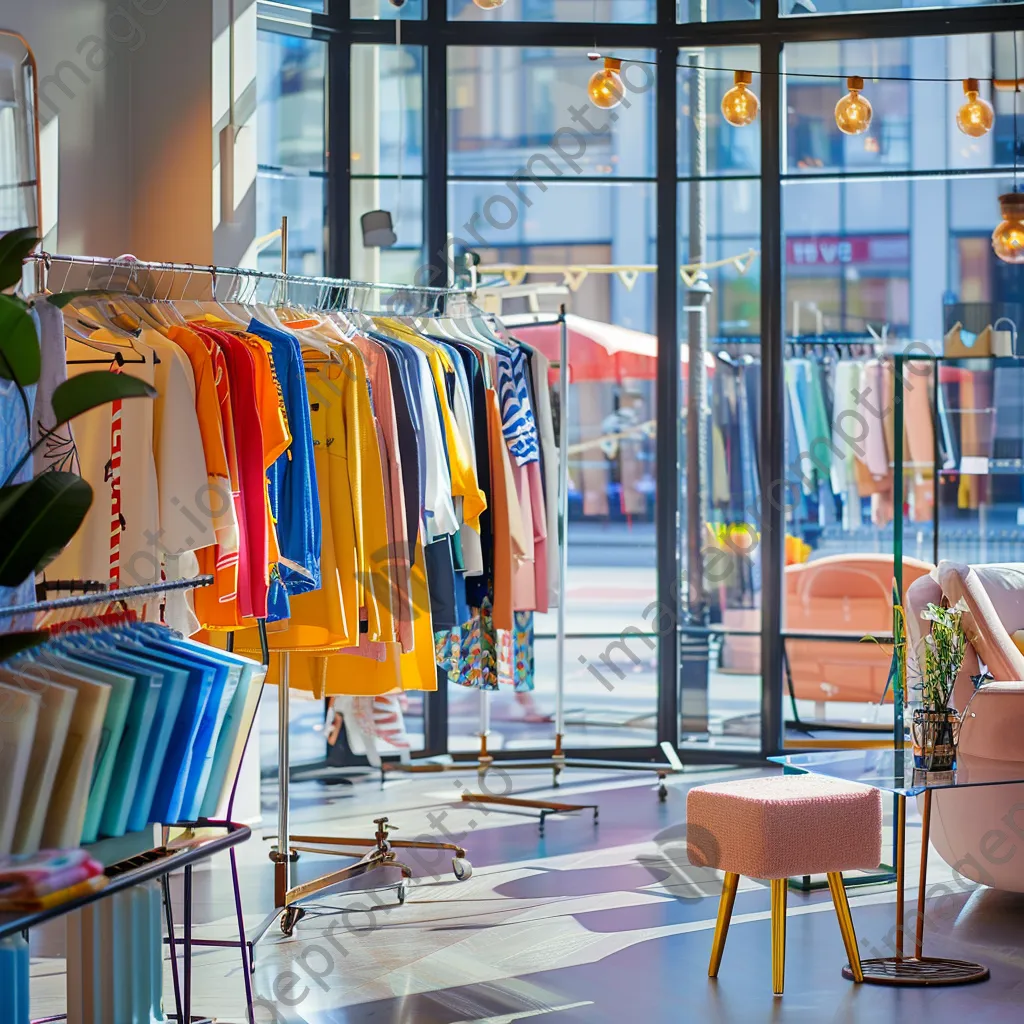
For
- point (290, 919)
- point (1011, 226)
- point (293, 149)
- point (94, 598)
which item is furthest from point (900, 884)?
point (293, 149)

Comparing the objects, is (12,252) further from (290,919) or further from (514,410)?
(514,410)

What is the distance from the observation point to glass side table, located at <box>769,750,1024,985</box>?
3.71 m

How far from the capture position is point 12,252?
2.27 metres

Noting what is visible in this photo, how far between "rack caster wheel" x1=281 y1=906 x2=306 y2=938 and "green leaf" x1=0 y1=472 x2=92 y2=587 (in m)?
2.10

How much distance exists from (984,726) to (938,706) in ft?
1.55

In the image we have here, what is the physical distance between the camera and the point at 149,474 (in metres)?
3.57

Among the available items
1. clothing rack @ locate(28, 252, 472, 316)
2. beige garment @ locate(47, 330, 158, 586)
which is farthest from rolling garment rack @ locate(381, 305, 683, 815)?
beige garment @ locate(47, 330, 158, 586)

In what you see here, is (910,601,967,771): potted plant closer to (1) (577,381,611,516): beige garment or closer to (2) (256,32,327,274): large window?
(1) (577,381,611,516): beige garment

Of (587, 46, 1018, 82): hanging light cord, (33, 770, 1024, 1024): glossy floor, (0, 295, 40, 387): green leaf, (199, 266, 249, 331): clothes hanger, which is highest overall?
(587, 46, 1018, 82): hanging light cord

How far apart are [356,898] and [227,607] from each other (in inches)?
49.8

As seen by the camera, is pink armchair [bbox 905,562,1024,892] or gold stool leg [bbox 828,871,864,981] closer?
gold stool leg [bbox 828,871,864,981]

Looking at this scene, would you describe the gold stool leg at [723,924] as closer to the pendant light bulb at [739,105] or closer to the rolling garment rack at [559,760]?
the rolling garment rack at [559,760]

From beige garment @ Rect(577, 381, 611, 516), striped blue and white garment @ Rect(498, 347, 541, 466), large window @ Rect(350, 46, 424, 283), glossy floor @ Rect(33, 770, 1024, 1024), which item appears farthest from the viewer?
beige garment @ Rect(577, 381, 611, 516)

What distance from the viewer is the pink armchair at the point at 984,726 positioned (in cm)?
421
